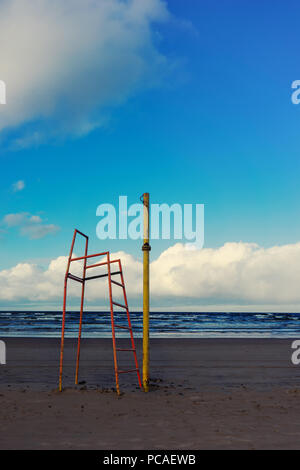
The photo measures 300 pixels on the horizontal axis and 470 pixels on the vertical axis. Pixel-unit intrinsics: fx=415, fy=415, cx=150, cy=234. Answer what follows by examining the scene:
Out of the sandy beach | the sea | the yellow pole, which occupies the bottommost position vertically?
the sea

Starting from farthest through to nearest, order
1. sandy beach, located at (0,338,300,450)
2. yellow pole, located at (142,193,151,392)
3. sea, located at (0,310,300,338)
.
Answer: sea, located at (0,310,300,338) → yellow pole, located at (142,193,151,392) → sandy beach, located at (0,338,300,450)

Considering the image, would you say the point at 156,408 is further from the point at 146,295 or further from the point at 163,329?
the point at 163,329

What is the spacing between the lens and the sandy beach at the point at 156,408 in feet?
17.8

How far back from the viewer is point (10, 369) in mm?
12344

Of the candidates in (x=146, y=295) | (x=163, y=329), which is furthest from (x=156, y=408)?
(x=163, y=329)

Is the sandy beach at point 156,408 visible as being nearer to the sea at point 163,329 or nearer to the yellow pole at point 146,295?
the yellow pole at point 146,295

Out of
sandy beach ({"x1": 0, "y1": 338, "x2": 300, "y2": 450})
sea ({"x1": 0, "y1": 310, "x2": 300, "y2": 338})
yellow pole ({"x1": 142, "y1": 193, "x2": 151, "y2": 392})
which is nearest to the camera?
sandy beach ({"x1": 0, "y1": 338, "x2": 300, "y2": 450})

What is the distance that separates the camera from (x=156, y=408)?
286 inches

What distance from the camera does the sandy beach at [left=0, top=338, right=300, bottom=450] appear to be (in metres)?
5.42

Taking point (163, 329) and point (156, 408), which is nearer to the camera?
point (156, 408)

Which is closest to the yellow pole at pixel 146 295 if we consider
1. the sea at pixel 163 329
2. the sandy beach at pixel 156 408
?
the sandy beach at pixel 156 408

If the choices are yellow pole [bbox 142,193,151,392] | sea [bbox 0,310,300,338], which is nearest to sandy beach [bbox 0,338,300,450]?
yellow pole [bbox 142,193,151,392]

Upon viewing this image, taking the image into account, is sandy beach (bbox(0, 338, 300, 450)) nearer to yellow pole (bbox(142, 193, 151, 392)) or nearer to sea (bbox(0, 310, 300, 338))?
yellow pole (bbox(142, 193, 151, 392))

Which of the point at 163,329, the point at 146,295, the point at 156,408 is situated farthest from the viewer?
the point at 163,329
